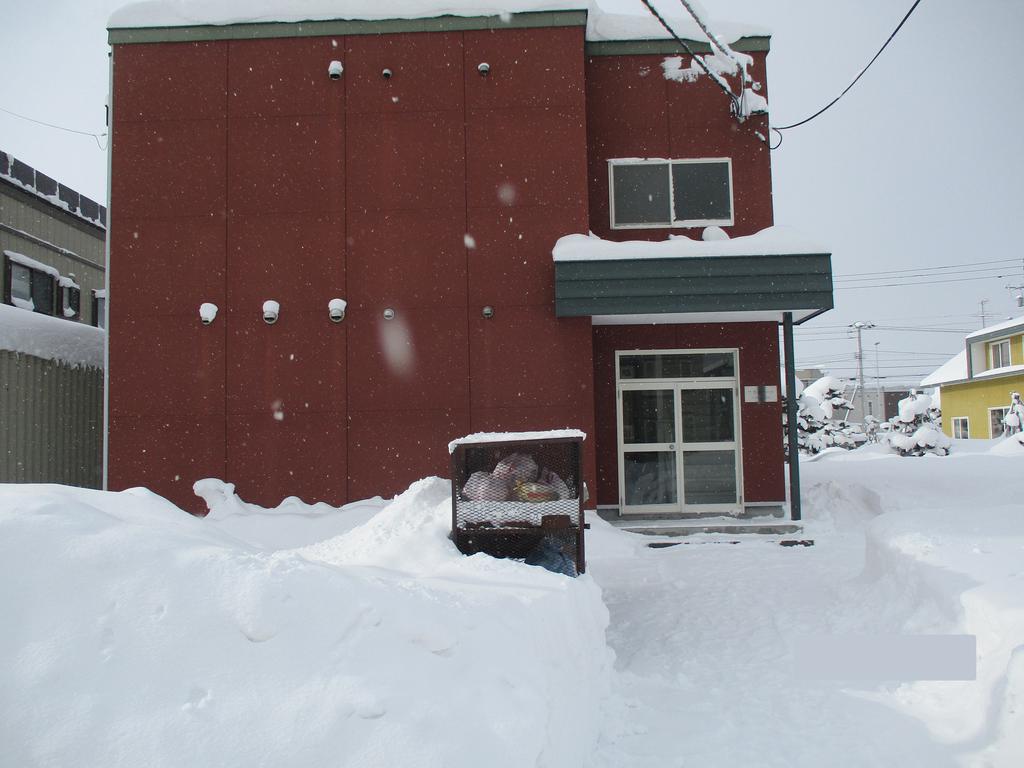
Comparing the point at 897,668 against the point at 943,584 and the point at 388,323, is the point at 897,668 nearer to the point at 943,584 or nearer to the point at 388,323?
the point at 943,584

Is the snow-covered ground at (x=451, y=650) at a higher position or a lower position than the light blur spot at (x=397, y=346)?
lower

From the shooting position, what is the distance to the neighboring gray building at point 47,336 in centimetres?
1031

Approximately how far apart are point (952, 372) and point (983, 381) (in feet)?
9.53

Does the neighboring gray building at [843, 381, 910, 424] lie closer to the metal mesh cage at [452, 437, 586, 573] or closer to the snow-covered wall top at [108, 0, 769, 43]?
the snow-covered wall top at [108, 0, 769, 43]

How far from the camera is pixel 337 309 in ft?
32.6

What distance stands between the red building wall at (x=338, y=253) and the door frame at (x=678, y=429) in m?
1.25

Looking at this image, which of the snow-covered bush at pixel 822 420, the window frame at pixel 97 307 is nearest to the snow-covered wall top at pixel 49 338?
the window frame at pixel 97 307

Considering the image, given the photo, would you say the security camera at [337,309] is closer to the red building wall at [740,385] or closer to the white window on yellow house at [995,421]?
the red building wall at [740,385]

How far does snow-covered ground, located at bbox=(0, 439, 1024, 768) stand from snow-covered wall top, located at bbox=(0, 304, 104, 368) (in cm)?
643

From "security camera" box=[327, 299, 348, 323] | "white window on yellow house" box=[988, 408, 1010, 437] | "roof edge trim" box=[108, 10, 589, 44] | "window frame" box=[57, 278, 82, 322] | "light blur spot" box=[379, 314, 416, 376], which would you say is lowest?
"white window on yellow house" box=[988, 408, 1010, 437]

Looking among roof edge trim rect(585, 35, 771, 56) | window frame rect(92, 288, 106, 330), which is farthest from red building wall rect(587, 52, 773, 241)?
window frame rect(92, 288, 106, 330)

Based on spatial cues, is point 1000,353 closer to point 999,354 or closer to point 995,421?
point 999,354

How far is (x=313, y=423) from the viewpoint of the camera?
9.93 metres

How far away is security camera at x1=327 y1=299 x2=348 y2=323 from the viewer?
32.6ft
